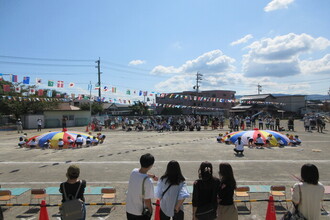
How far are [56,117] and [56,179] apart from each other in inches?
1235

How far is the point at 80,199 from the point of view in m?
3.73

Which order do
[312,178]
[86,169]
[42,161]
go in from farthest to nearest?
[42,161] → [86,169] → [312,178]

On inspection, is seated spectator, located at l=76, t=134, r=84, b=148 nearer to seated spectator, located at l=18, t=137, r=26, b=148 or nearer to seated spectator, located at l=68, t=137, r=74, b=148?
seated spectator, located at l=68, t=137, r=74, b=148

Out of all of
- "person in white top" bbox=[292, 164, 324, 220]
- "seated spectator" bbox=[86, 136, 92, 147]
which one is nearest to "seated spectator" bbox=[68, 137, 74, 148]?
"seated spectator" bbox=[86, 136, 92, 147]

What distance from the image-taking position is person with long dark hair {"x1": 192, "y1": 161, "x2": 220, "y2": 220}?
347 centimetres

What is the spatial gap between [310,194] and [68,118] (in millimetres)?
39136

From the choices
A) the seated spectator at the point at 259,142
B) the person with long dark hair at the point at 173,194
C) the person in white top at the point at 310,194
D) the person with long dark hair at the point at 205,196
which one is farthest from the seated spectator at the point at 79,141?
the person in white top at the point at 310,194

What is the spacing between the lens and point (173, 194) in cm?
358

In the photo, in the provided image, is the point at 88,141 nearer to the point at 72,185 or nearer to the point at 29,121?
the point at 72,185

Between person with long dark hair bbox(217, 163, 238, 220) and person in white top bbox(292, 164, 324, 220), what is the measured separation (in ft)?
3.07

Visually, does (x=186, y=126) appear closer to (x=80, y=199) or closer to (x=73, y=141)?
(x=73, y=141)

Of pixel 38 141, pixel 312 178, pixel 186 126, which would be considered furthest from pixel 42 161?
pixel 186 126

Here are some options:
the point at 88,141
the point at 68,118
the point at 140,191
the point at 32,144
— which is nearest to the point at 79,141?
the point at 88,141

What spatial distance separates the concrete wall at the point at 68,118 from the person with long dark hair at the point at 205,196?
3776 centimetres
